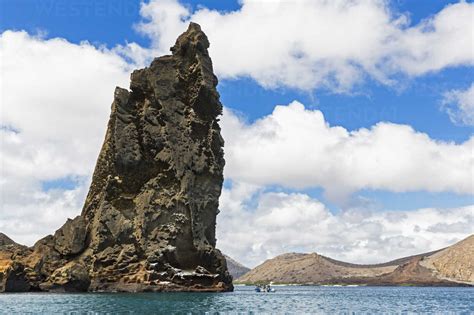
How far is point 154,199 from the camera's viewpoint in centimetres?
9575

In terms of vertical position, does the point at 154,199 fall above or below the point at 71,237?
above

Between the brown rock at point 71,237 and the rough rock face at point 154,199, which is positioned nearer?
the rough rock face at point 154,199

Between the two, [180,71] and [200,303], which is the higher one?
[180,71]

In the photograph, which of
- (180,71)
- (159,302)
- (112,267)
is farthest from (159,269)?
(180,71)

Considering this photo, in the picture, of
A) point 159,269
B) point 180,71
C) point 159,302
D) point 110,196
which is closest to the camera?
point 159,302

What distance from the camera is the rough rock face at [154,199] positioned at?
92312 mm

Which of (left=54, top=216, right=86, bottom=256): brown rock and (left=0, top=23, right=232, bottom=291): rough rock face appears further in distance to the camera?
(left=54, top=216, right=86, bottom=256): brown rock

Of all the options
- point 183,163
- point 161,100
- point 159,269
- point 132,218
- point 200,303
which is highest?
point 161,100

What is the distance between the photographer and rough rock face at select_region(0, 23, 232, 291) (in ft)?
303

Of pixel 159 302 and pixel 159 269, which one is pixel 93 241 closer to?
pixel 159 269

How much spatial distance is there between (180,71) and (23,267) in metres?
43.8

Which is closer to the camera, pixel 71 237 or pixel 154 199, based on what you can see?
pixel 154 199

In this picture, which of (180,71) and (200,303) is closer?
(200,303)

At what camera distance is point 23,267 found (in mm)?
99125
